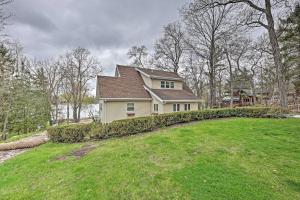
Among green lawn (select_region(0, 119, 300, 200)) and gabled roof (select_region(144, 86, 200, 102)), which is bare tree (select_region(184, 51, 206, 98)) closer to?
gabled roof (select_region(144, 86, 200, 102))

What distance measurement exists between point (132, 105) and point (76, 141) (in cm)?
880

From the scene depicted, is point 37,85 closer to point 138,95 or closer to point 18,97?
point 18,97

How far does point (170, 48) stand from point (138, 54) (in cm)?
685

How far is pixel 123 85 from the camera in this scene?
18.2 metres

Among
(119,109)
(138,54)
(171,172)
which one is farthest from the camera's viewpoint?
(138,54)

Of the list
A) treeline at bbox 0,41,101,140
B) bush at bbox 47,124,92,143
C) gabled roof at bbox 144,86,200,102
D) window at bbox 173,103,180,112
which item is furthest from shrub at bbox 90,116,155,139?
window at bbox 173,103,180,112

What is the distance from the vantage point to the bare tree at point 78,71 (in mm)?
26422

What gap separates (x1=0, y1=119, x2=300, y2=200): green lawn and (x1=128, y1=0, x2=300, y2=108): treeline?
9.79m

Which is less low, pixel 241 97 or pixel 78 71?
pixel 78 71

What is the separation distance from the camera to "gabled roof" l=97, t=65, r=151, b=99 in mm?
16359

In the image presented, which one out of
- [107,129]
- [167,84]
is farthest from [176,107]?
[107,129]

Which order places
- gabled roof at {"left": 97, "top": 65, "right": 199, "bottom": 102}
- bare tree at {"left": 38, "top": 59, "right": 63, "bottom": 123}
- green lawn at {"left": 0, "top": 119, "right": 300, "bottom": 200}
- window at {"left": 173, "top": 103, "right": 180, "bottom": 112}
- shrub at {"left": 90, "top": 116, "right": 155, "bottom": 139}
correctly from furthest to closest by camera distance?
bare tree at {"left": 38, "top": 59, "right": 63, "bottom": 123} < window at {"left": 173, "top": 103, "right": 180, "bottom": 112} < gabled roof at {"left": 97, "top": 65, "right": 199, "bottom": 102} < shrub at {"left": 90, "top": 116, "right": 155, "bottom": 139} < green lawn at {"left": 0, "top": 119, "right": 300, "bottom": 200}

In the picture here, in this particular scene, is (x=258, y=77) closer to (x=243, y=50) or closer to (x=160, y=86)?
(x=243, y=50)

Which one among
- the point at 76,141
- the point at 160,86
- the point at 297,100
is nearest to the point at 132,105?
the point at 160,86
